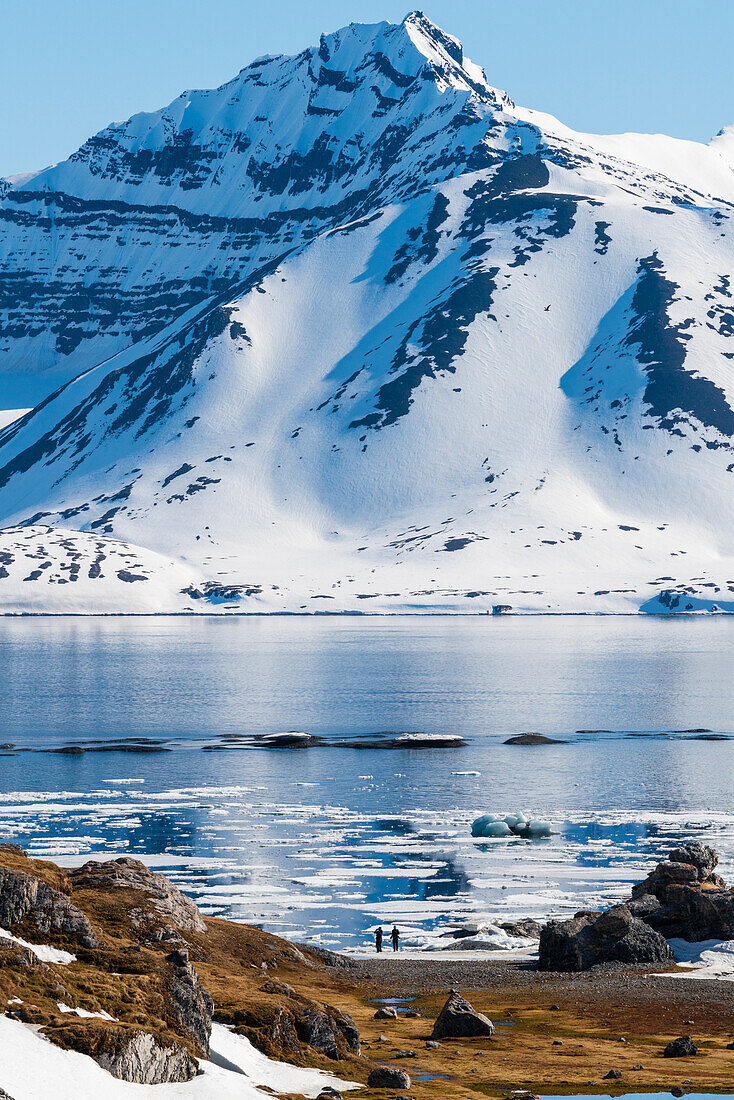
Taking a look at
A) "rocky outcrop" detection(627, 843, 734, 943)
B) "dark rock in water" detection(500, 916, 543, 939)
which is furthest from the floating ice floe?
"rocky outcrop" detection(627, 843, 734, 943)

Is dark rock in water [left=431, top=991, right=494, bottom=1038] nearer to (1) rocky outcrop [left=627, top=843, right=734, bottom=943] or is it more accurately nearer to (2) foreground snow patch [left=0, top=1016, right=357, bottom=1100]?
(2) foreground snow patch [left=0, top=1016, right=357, bottom=1100]

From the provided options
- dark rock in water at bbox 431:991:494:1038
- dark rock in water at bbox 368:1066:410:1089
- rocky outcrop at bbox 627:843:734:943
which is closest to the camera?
dark rock in water at bbox 368:1066:410:1089

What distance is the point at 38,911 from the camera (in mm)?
34406

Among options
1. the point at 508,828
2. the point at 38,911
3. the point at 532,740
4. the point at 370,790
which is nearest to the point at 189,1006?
the point at 38,911

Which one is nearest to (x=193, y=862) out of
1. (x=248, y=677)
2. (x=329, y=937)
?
(x=329, y=937)

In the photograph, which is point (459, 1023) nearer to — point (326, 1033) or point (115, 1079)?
point (326, 1033)

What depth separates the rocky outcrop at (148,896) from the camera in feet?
135

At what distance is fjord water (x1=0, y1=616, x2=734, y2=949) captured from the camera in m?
63.7

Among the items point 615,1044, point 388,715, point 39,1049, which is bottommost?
point 615,1044

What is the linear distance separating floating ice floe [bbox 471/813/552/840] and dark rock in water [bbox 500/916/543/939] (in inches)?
741

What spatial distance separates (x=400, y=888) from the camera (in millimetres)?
63938

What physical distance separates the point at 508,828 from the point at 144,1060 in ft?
156

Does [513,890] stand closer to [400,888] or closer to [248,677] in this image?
[400,888]

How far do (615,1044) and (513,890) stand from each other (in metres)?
23.3
